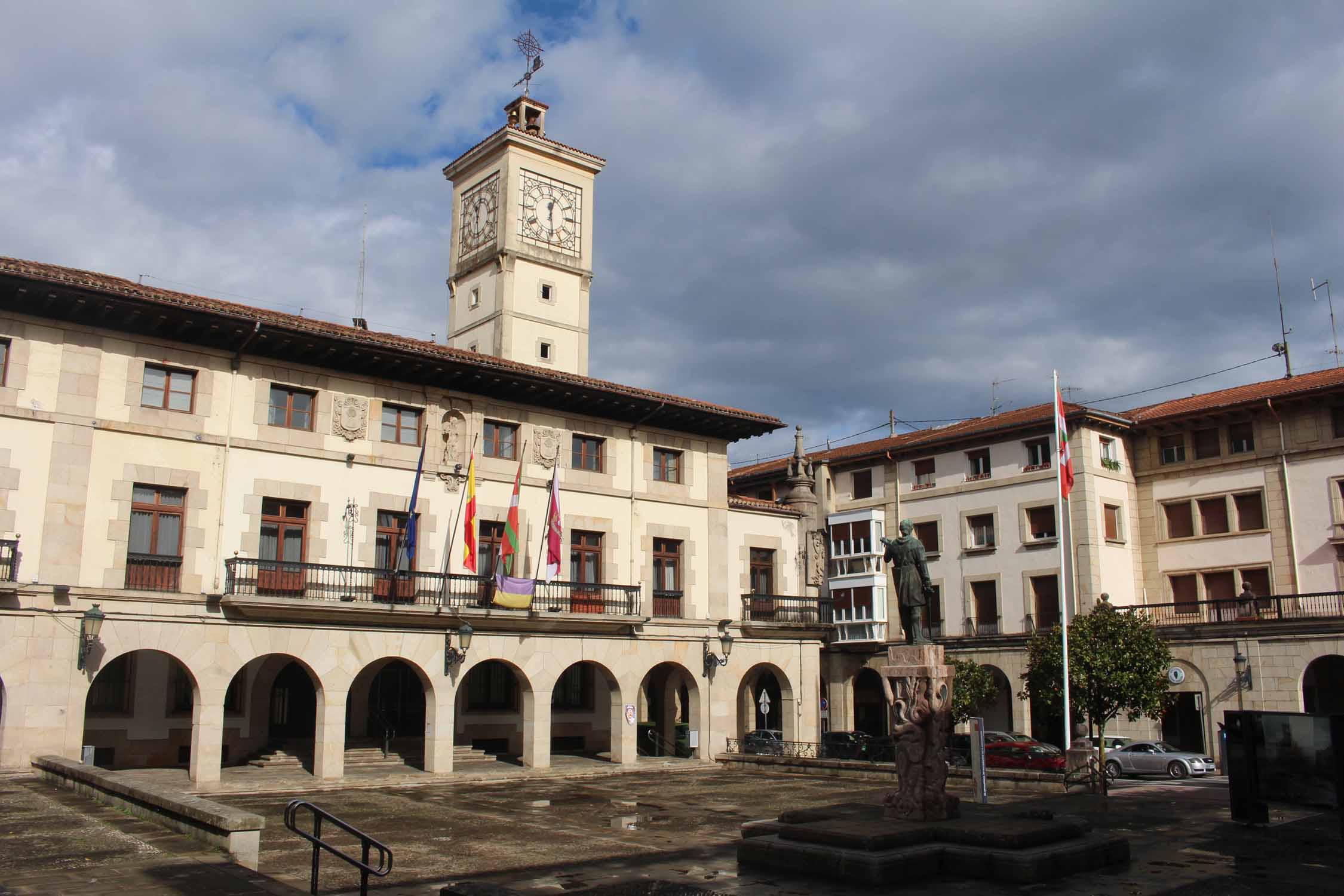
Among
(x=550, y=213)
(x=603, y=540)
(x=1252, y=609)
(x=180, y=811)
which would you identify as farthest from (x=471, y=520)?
(x=1252, y=609)

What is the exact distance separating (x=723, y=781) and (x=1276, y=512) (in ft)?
75.1

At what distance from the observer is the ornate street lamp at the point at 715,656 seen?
112 ft

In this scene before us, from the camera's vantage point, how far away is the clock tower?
138 ft

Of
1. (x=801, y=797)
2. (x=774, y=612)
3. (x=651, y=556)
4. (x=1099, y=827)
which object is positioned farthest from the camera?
(x=774, y=612)

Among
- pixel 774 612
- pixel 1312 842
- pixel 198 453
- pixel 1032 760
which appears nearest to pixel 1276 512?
pixel 1032 760

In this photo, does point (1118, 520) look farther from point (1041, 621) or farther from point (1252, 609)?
point (1252, 609)

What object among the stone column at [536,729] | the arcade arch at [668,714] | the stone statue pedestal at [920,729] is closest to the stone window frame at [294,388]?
the stone column at [536,729]

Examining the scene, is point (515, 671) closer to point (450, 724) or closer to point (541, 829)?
point (450, 724)

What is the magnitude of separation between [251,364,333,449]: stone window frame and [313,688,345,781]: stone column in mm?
6261

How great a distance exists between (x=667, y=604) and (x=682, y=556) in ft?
5.52

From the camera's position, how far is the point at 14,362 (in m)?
24.4

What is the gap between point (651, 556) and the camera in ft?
112

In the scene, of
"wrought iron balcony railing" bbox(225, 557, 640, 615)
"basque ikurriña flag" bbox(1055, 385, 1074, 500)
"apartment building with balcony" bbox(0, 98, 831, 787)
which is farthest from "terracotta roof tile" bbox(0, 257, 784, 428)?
"basque ikurriña flag" bbox(1055, 385, 1074, 500)

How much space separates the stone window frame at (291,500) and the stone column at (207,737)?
3.46m
